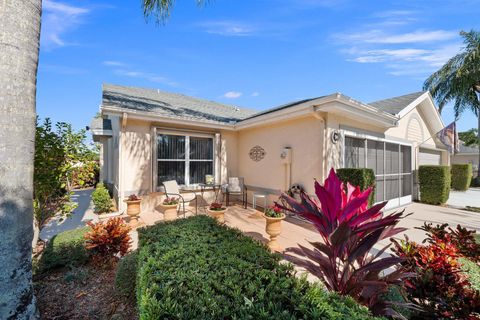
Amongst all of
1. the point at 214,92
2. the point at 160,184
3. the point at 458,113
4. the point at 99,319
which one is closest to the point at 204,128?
the point at 160,184

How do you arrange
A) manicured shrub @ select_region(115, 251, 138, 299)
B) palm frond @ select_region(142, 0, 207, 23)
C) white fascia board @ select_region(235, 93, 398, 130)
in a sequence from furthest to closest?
palm frond @ select_region(142, 0, 207, 23) < white fascia board @ select_region(235, 93, 398, 130) < manicured shrub @ select_region(115, 251, 138, 299)

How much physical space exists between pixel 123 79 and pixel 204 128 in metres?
6.74

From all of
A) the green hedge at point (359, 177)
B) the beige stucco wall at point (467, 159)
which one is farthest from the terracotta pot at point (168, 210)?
the beige stucco wall at point (467, 159)

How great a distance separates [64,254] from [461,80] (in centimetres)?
2087

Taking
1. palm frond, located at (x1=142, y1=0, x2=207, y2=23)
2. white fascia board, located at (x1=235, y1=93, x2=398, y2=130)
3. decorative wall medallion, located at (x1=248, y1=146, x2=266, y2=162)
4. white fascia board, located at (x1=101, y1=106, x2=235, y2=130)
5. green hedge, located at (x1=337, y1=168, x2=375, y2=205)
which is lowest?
green hedge, located at (x1=337, y1=168, x2=375, y2=205)

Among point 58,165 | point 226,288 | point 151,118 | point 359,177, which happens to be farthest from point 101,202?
point 359,177

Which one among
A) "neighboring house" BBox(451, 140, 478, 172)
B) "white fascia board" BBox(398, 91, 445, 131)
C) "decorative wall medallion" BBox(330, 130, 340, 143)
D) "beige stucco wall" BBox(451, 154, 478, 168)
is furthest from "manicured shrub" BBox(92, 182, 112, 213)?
"beige stucco wall" BBox(451, 154, 478, 168)

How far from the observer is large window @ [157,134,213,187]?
23.7 ft

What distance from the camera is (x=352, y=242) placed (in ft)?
6.66

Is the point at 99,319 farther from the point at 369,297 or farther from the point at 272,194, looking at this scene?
the point at 272,194

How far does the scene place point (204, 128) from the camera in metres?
7.98

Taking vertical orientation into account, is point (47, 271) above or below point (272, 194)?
below

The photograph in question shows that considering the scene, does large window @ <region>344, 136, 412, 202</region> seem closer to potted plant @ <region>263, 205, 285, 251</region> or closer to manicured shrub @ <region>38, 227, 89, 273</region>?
potted plant @ <region>263, 205, 285, 251</region>

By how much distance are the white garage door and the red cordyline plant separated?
12.2 meters
